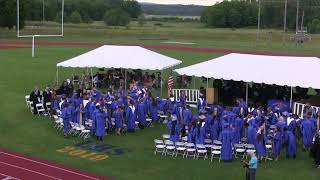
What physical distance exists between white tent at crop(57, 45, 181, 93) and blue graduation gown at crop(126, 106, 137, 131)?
7.20 meters

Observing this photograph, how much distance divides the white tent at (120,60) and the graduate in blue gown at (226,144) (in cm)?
1137

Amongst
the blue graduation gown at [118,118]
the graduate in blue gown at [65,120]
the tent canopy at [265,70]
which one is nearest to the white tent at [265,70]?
the tent canopy at [265,70]

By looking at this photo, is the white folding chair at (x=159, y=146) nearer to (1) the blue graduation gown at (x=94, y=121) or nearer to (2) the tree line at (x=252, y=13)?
(1) the blue graduation gown at (x=94, y=121)

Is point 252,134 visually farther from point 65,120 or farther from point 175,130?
point 65,120

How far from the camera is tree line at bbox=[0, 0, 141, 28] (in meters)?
65.8

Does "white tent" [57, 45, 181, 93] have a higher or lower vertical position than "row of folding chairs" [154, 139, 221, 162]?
higher

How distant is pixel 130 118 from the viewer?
19906 millimetres

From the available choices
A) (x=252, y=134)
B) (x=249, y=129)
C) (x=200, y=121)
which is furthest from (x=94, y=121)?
(x=252, y=134)

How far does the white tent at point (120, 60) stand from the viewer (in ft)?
88.7

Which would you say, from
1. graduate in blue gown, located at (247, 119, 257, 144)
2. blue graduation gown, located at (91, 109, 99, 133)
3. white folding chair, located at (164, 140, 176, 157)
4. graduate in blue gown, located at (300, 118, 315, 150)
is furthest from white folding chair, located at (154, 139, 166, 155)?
graduate in blue gown, located at (300, 118, 315, 150)

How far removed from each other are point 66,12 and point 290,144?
101 metres

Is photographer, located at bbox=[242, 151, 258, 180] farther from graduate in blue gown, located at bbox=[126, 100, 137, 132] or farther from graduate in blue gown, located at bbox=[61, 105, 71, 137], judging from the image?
graduate in blue gown, located at bbox=[61, 105, 71, 137]

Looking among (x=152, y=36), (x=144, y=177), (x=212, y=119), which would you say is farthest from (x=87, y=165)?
(x=152, y=36)

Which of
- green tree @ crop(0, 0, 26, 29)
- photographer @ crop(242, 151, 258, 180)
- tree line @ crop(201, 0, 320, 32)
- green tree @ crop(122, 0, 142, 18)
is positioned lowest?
photographer @ crop(242, 151, 258, 180)
